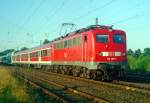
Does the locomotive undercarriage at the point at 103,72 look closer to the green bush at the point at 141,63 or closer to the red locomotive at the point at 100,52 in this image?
the red locomotive at the point at 100,52

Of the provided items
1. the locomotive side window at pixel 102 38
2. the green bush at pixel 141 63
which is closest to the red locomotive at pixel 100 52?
the locomotive side window at pixel 102 38

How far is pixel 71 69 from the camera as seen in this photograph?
27.7 m

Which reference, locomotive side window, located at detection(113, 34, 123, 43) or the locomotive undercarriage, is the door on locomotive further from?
the locomotive undercarriage

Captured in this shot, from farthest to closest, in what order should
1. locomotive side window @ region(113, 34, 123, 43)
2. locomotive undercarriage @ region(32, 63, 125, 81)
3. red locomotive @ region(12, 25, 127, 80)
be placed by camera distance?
locomotive side window @ region(113, 34, 123, 43) → red locomotive @ region(12, 25, 127, 80) → locomotive undercarriage @ region(32, 63, 125, 81)

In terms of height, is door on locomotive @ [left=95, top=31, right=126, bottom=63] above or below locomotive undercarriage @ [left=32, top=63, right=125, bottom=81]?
above

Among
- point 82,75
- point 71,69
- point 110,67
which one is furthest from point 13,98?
point 71,69

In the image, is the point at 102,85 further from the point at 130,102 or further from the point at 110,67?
the point at 130,102

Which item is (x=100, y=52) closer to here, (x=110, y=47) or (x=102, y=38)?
(x=110, y=47)

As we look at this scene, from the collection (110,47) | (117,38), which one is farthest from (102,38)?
(117,38)

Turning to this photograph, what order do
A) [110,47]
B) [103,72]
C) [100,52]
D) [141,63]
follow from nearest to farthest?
[100,52] → [110,47] → [103,72] → [141,63]

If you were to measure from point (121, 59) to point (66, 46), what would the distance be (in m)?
7.34

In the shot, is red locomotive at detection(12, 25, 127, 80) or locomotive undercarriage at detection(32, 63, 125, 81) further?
red locomotive at detection(12, 25, 127, 80)

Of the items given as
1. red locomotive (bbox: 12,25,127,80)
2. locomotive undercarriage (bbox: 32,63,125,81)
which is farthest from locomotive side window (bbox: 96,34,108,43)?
locomotive undercarriage (bbox: 32,63,125,81)

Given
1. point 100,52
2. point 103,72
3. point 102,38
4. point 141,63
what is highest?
point 102,38
